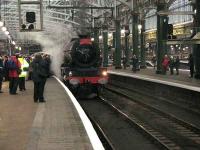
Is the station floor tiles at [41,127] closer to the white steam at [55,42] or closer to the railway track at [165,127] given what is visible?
the railway track at [165,127]

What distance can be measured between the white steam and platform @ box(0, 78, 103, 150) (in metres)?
23.2

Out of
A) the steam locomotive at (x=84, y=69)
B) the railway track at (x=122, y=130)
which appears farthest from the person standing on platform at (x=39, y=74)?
the steam locomotive at (x=84, y=69)

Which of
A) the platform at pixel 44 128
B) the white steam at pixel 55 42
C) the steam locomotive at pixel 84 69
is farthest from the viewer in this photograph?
the white steam at pixel 55 42

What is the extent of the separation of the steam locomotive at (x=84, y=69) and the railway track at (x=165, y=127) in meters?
3.27

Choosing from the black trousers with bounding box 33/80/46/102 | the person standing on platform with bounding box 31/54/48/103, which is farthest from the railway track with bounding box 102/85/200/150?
the person standing on platform with bounding box 31/54/48/103

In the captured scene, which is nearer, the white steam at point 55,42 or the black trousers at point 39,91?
the black trousers at point 39,91

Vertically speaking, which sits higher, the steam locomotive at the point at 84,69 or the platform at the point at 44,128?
the steam locomotive at the point at 84,69

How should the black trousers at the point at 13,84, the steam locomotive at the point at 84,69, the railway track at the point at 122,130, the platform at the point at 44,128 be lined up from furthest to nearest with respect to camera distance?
the steam locomotive at the point at 84,69, the black trousers at the point at 13,84, the railway track at the point at 122,130, the platform at the point at 44,128

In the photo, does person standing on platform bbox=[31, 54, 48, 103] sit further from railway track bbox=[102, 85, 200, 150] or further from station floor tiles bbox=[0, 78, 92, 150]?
railway track bbox=[102, 85, 200, 150]

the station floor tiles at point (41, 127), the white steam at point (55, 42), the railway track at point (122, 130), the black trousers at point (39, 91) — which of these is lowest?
the railway track at point (122, 130)

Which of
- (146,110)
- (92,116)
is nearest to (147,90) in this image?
(146,110)

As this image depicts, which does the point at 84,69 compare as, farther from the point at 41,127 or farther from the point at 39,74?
the point at 41,127

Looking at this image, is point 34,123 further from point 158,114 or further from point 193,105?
point 193,105

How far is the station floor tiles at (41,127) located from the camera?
33.2 ft
